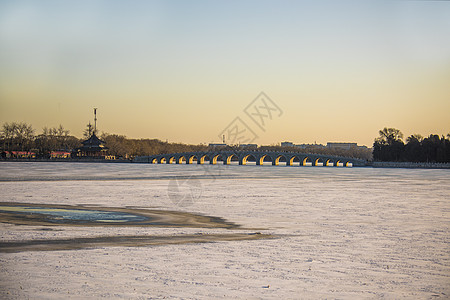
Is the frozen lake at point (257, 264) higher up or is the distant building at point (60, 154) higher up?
the distant building at point (60, 154)

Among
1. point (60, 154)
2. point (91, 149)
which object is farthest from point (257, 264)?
point (60, 154)

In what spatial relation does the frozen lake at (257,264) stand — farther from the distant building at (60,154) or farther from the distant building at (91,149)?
the distant building at (60,154)

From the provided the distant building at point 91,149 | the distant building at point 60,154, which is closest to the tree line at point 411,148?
the distant building at point 91,149

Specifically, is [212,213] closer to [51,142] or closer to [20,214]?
[20,214]

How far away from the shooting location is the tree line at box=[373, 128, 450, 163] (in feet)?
418

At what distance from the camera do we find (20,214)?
19438 mm

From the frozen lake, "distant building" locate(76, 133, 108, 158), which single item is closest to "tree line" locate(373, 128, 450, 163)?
"distant building" locate(76, 133, 108, 158)

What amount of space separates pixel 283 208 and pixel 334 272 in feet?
40.6

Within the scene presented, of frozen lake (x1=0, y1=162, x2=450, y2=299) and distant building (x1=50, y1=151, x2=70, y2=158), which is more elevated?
distant building (x1=50, y1=151, x2=70, y2=158)

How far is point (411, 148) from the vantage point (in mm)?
135000

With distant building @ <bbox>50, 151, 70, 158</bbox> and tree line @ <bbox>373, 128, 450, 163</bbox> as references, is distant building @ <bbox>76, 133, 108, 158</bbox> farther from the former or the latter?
tree line @ <bbox>373, 128, 450, 163</bbox>

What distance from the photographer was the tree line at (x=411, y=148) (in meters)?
128

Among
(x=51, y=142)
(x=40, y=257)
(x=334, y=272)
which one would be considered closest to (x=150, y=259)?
(x=40, y=257)

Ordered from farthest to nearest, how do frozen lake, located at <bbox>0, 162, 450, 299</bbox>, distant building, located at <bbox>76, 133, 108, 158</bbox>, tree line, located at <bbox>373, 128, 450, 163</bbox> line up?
distant building, located at <bbox>76, 133, 108, 158</bbox> < tree line, located at <bbox>373, 128, 450, 163</bbox> < frozen lake, located at <bbox>0, 162, 450, 299</bbox>
